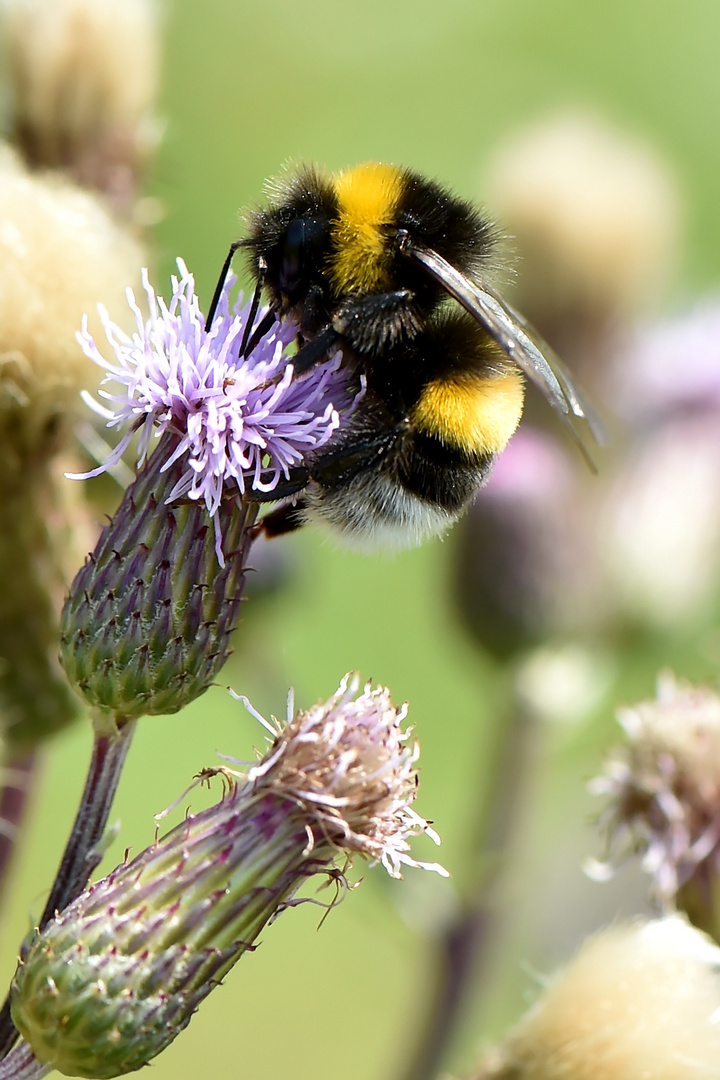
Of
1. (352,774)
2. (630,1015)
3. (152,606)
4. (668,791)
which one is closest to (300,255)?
(152,606)

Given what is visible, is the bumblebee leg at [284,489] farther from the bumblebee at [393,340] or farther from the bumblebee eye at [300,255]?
the bumblebee eye at [300,255]

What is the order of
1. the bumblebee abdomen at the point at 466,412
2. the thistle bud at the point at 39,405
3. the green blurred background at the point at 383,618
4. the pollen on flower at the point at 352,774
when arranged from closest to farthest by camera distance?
1. the pollen on flower at the point at 352,774
2. the bumblebee abdomen at the point at 466,412
3. the thistle bud at the point at 39,405
4. the green blurred background at the point at 383,618

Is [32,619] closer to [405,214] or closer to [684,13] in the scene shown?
[405,214]

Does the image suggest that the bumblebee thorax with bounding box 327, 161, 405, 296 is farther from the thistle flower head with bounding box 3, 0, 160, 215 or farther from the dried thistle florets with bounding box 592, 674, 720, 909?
the thistle flower head with bounding box 3, 0, 160, 215

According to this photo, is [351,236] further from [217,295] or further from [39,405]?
[39,405]

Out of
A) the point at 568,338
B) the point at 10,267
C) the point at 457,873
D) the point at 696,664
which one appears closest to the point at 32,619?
the point at 10,267

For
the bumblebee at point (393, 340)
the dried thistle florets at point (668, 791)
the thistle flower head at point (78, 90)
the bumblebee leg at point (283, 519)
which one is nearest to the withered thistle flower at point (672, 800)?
the dried thistle florets at point (668, 791)
